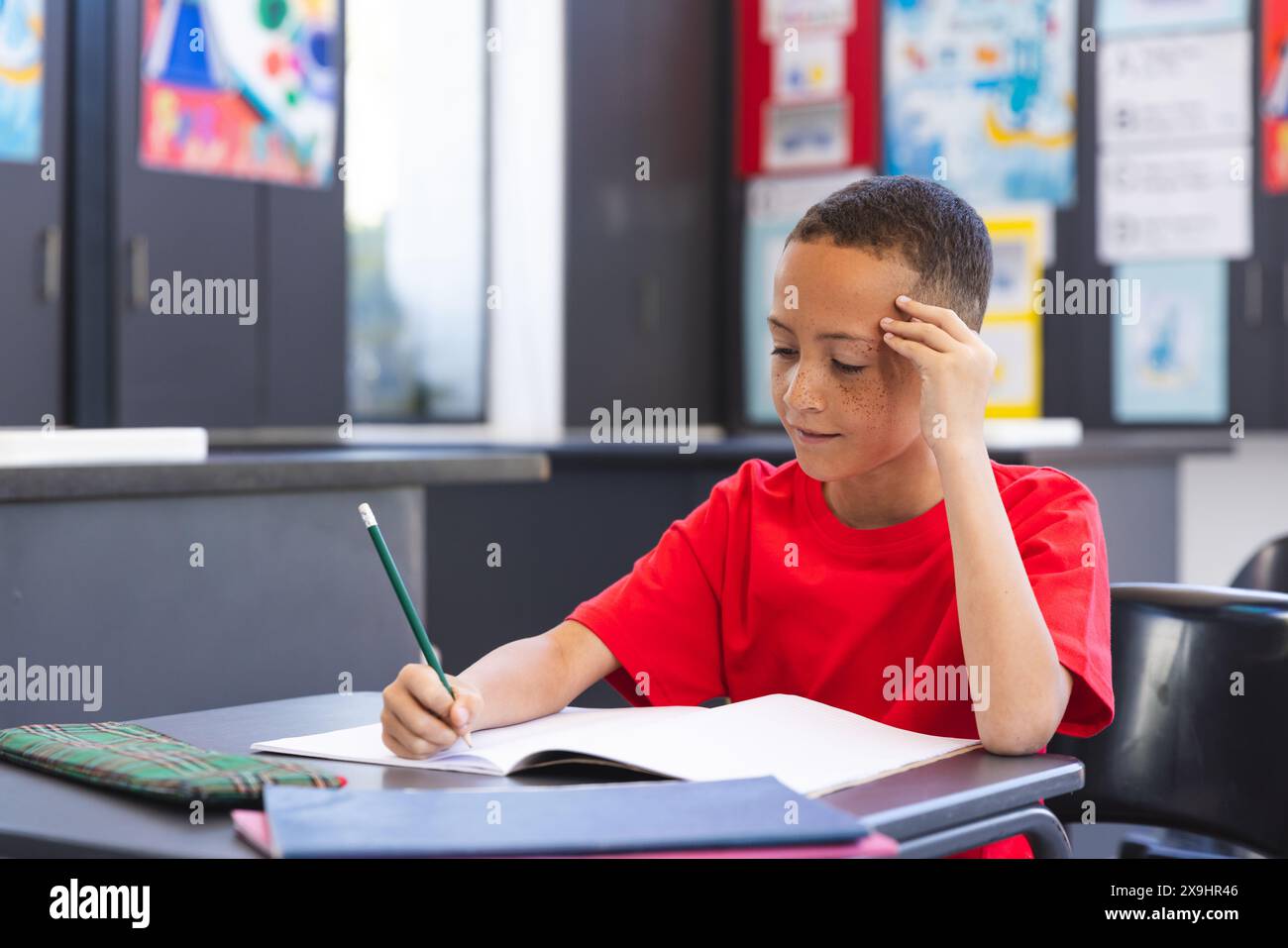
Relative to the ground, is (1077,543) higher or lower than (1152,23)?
lower

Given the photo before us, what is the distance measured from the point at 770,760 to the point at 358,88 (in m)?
3.63

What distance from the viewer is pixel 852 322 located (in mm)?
1191

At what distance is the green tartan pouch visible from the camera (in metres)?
0.84

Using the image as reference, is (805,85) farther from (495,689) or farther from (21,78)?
(495,689)

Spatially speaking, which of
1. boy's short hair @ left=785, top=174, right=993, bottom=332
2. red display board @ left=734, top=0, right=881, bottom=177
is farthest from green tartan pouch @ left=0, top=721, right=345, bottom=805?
red display board @ left=734, top=0, right=881, bottom=177

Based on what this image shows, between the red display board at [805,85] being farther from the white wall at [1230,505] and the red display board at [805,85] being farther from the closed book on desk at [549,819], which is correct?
the closed book on desk at [549,819]

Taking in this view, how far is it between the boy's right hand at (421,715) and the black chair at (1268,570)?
52.4 inches

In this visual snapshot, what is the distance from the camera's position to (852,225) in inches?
48.6

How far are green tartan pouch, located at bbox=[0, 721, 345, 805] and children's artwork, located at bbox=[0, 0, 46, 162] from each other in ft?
8.22

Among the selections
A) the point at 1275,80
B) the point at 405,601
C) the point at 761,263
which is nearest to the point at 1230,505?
the point at 1275,80

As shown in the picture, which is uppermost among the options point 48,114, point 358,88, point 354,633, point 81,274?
point 358,88

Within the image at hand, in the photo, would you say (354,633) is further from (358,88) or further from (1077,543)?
(358,88)
